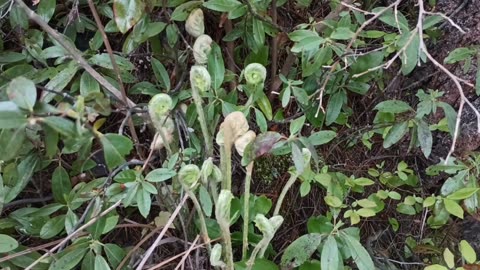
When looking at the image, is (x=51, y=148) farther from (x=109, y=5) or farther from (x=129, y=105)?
(x=109, y=5)

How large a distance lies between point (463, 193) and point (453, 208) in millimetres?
36

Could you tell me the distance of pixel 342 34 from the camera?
80cm

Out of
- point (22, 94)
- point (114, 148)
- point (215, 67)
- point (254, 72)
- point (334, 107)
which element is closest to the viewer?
point (22, 94)

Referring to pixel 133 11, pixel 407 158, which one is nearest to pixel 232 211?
pixel 133 11

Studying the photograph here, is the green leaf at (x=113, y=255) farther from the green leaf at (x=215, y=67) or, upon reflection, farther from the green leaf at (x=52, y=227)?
the green leaf at (x=215, y=67)

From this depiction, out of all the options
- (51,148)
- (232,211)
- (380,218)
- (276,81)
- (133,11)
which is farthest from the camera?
(380,218)

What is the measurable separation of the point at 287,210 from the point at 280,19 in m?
0.38

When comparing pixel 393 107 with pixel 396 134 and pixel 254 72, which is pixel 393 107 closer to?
pixel 396 134

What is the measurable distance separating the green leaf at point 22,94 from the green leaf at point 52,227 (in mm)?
379

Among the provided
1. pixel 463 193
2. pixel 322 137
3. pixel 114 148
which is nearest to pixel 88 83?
pixel 114 148

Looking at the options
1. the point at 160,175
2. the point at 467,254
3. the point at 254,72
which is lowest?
the point at 467,254

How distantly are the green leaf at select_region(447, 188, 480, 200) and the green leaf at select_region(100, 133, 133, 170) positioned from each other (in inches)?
21.8

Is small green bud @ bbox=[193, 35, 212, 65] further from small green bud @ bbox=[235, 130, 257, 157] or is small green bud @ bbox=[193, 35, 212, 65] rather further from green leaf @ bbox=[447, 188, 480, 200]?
green leaf @ bbox=[447, 188, 480, 200]

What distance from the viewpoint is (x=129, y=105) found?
785 mm
